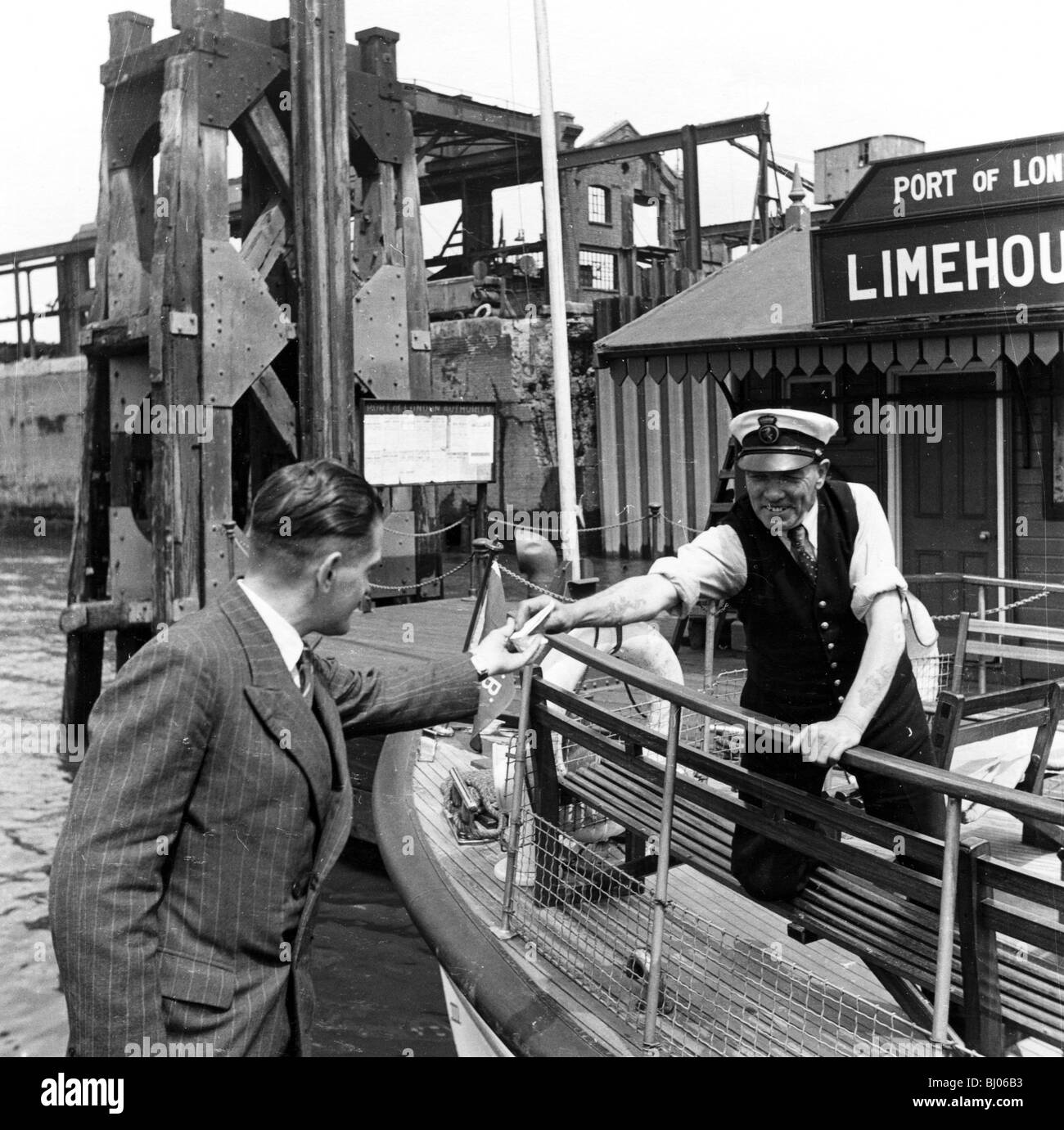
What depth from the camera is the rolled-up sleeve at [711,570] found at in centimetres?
378

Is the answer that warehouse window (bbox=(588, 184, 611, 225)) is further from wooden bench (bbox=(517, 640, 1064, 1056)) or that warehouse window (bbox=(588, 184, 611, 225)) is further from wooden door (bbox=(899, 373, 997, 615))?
wooden bench (bbox=(517, 640, 1064, 1056))

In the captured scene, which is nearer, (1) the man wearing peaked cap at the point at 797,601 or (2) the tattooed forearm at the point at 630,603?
(1) the man wearing peaked cap at the point at 797,601

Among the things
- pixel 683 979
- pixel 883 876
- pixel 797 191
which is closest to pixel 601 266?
pixel 797 191

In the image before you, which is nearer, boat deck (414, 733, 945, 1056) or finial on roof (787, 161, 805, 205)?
boat deck (414, 733, 945, 1056)

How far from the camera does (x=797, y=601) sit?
3.69 metres

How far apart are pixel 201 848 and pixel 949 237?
790 centimetres

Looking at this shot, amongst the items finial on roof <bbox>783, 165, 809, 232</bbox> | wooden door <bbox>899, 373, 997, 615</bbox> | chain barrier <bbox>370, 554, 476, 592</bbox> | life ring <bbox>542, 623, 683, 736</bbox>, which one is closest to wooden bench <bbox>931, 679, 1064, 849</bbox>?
life ring <bbox>542, 623, 683, 736</bbox>

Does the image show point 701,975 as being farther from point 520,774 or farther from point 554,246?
point 554,246

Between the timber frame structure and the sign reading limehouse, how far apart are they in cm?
409

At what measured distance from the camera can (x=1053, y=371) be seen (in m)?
9.92

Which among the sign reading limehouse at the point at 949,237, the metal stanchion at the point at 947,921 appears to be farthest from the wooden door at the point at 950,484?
the metal stanchion at the point at 947,921

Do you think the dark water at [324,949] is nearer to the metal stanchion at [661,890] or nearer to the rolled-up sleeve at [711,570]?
the metal stanchion at [661,890]

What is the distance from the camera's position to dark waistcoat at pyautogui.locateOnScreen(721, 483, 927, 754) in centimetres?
368
